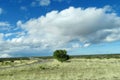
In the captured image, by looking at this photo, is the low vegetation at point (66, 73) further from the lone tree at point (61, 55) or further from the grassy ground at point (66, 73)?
the lone tree at point (61, 55)

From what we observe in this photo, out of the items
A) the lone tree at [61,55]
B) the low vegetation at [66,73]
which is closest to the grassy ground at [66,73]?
the low vegetation at [66,73]

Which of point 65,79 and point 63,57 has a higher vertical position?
point 63,57

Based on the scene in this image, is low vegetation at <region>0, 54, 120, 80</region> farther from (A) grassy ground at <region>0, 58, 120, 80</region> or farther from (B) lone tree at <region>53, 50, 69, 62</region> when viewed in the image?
(B) lone tree at <region>53, 50, 69, 62</region>

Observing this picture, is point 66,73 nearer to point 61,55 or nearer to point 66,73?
point 66,73

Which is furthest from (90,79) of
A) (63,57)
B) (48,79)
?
(63,57)

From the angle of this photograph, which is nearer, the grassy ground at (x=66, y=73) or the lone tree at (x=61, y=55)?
the grassy ground at (x=66, y=73)

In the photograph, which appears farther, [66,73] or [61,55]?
[61,55]

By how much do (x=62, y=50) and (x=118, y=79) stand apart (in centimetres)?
6176

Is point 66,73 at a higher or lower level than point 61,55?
lower

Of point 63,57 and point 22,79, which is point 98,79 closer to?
point 22,79

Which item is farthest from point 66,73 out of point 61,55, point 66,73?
point 61,55

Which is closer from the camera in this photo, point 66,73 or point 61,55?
point 66,73

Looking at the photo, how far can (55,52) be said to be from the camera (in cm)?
8831

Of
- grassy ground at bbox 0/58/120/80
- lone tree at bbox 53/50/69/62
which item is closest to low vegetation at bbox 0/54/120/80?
grassy ground at bbox 0/58/120/80
